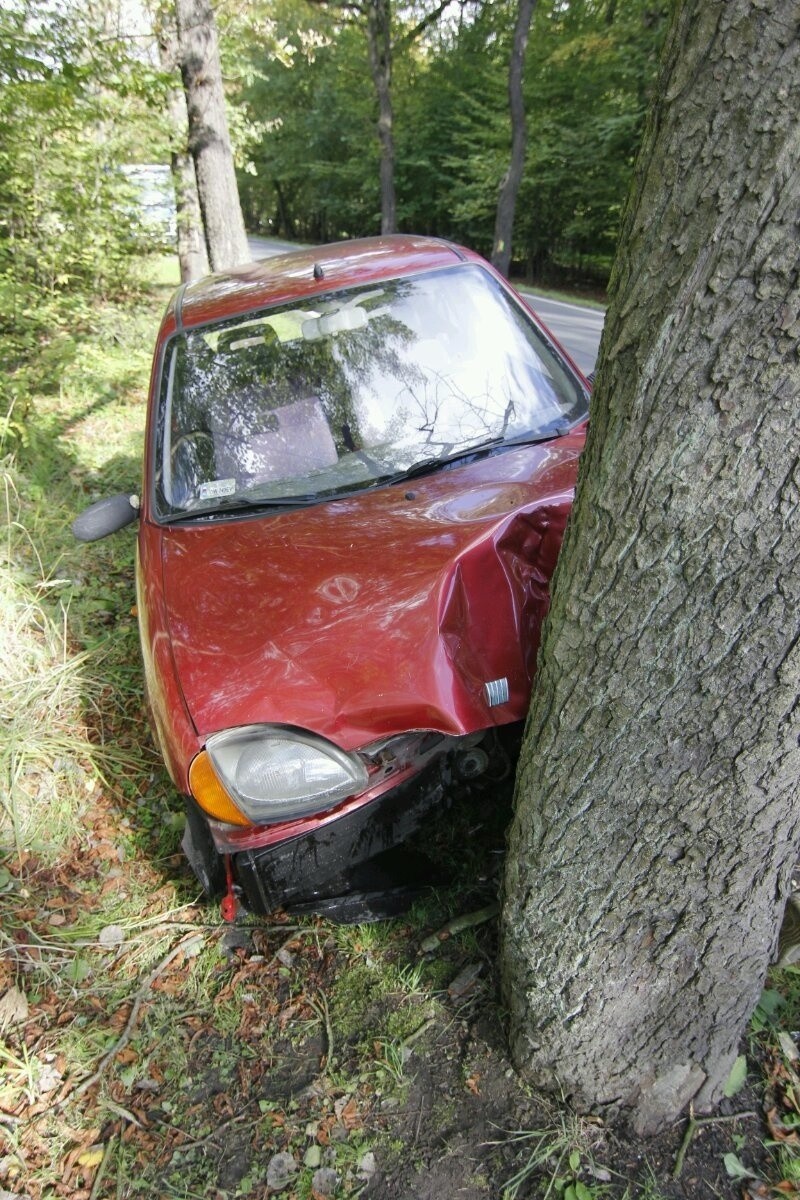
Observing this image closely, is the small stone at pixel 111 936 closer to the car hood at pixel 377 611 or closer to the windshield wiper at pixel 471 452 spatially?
the car hood at pixel 377 611

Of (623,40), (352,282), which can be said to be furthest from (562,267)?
(352,282)

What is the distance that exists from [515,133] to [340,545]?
1299 cm

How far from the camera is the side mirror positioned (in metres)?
2.53

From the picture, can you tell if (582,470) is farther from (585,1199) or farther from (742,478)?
(585,1199)

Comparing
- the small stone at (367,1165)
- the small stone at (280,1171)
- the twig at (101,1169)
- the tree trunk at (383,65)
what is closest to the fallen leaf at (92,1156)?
the twig at (101,1169)

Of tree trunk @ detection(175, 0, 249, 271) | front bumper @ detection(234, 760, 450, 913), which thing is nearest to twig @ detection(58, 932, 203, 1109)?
front bumper @ detection(234, 760, 450, 913)

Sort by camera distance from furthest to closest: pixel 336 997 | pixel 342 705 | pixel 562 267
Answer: pixel 562 267
pixel 336 997
pixel 342 705

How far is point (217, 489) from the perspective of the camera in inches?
94.6

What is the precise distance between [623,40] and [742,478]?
62.0ft

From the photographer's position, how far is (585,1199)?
59.3 inches

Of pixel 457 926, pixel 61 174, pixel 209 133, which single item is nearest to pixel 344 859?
pixel 457 926

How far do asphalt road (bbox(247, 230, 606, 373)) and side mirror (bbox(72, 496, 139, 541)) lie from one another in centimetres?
478

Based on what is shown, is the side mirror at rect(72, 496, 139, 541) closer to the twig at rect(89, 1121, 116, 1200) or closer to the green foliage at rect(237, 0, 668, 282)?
the twig at rect(89, 1121, 116, 1200)

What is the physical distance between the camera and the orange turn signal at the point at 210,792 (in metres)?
1.65
